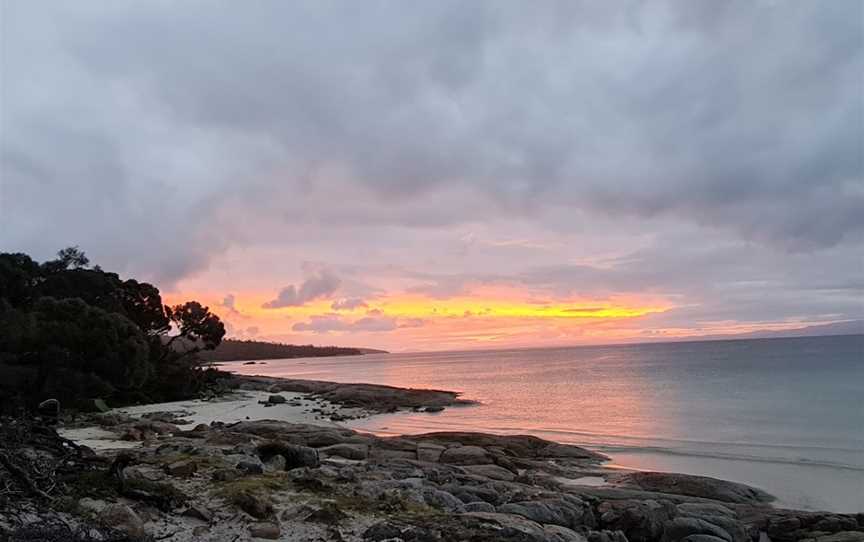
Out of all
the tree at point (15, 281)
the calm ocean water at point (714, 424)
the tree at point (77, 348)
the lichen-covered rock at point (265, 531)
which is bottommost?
the calm ocean water at point (714, 424)

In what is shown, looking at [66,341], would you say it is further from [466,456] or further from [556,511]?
[556,511]

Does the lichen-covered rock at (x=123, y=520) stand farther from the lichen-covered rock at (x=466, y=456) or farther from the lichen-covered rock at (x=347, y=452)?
the lichen-covered rock at (x=466, y=456)

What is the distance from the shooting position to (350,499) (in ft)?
38.8

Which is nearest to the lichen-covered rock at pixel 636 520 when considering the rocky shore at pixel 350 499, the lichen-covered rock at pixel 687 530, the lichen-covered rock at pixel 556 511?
the rocky shore at pixel 350 499

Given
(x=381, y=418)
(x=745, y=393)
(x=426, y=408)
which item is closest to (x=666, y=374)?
(x=745, y=393)

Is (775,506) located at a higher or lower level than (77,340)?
lower

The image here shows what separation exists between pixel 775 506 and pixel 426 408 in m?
36.1

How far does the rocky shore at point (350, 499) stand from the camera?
31.3ft

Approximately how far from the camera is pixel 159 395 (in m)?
48.4

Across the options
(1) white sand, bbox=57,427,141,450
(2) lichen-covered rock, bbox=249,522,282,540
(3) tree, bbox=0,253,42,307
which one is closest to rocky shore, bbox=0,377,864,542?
(2) lichen-covered rock, bbox=249,522,282,540

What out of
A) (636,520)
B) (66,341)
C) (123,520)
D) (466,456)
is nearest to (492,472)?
(466,456)

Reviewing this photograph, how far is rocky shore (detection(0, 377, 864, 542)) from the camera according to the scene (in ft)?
31.3

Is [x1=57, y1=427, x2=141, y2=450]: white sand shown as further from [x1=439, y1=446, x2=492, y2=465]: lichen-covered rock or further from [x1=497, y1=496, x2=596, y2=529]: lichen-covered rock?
[x1=497, y1=496, x2=596, y2=529]: lichen-covered rock

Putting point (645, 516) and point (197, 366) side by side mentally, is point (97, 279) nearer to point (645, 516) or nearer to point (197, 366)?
point (197, 366)
